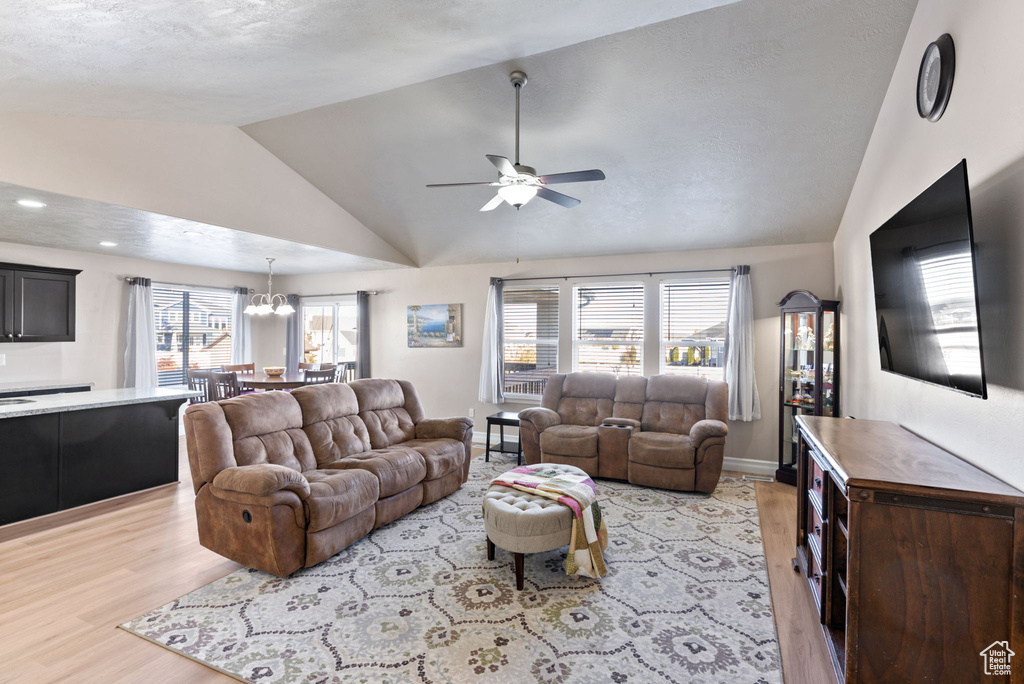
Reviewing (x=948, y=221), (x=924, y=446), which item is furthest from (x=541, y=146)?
(x=924, y=446)

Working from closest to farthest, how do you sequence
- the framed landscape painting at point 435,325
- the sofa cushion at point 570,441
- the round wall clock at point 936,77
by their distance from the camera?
the round wall clock at point 936,77 < the sofa cushion at point 570,441 < the framed landscape painting at point 435,325

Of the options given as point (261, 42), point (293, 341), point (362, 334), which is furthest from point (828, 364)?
point (293, 341)

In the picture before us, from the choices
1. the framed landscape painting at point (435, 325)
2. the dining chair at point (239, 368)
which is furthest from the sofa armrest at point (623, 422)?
the dining chair at point (239, 368)

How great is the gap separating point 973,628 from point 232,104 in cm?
466

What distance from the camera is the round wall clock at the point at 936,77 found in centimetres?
209

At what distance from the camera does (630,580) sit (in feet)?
9.44

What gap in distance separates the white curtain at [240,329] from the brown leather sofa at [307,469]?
4.42 meters

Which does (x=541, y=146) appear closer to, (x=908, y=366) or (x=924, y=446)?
(x=908, y=366)

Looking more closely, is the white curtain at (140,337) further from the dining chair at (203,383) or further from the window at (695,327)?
the window at (695,327)

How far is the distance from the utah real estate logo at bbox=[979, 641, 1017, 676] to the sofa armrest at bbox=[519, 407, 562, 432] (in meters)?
3.77

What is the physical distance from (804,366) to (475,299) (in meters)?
3.88

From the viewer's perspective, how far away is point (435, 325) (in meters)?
6.87

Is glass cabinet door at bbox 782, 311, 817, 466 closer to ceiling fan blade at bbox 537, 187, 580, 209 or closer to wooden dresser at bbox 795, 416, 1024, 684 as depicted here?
ceiling fan blade at bbox 537, 187, 580, 209

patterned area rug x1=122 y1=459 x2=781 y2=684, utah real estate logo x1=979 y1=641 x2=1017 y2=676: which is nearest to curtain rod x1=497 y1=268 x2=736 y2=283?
patterned area rug x1=122 y1=459 x2=781 y2=684
